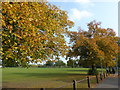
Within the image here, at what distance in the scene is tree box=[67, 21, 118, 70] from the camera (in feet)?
99.4

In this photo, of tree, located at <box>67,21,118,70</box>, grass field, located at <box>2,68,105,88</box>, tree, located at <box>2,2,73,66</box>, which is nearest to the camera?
tree, located at <box>2,2,73,66</box>

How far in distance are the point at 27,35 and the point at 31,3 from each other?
1.88 meters

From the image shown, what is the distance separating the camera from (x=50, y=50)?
1181 centimetres

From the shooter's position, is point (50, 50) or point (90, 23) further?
point (90, 23)

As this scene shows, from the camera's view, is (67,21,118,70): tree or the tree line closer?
the tree line

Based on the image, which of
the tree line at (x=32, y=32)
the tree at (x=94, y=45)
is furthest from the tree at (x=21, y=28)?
the tree at (x=94, y=45)

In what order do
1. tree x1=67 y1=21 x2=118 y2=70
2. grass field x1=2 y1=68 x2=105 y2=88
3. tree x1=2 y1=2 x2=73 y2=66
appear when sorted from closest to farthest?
tree x1=2 y1=2 x2=73 y2=66 → grass field x1=2 y1=68 x2=105 y2=88 → tree x1=67 y1=21 x2=118 y2=70

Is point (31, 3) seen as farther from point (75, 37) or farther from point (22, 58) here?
point (75, 37)

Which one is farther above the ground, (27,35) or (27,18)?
(27,18)

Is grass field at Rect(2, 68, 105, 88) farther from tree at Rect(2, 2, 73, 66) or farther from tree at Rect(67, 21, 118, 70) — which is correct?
tree at Rect(2, 2, 73, 66)

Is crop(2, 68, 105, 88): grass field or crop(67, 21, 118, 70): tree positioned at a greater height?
crop(67, 21, 118, 70): tree

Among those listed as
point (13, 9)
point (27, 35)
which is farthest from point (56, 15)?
point (13, 9)

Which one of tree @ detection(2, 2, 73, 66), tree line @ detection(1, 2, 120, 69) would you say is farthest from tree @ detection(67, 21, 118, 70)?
tree @ detection(2, 2, 73, 66)

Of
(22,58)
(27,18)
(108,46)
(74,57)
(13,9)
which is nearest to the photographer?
(13,9)
